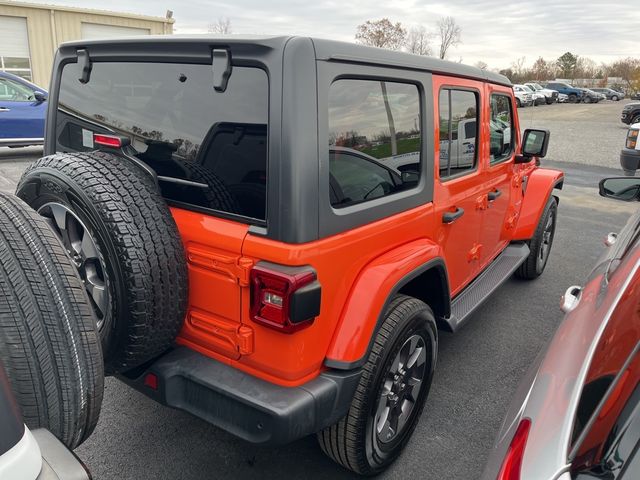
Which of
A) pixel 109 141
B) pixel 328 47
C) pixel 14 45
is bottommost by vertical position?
pixel 109 141

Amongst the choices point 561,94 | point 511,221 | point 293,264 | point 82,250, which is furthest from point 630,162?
point 561,94

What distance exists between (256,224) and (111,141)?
0.86 metres

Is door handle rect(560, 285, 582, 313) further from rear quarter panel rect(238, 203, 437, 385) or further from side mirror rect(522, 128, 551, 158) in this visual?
side mirror rect(522, 128, 551, 158)

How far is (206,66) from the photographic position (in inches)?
78.2

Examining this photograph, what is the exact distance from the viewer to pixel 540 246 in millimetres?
4824

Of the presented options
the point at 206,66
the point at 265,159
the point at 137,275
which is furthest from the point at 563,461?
the point at 206,66

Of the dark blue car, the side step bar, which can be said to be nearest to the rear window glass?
the side step bar

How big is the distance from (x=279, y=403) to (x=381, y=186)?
105 cm

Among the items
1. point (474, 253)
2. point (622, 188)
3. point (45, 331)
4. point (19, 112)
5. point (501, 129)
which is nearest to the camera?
point (45, 331)

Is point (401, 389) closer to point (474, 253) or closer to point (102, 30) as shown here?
point (474, 253)

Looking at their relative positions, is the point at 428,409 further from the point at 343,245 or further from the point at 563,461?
the point at 563,461

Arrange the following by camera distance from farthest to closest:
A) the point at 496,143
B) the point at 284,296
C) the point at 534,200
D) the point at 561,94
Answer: the point at 561,94 → the point at 534,200 → the point at 496,143 → the point at 284,296

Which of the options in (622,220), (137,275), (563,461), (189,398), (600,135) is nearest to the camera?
(563,461)

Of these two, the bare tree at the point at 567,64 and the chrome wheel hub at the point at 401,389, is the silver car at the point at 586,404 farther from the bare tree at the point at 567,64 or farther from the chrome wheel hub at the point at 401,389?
the bare tree at the point at 567,64
